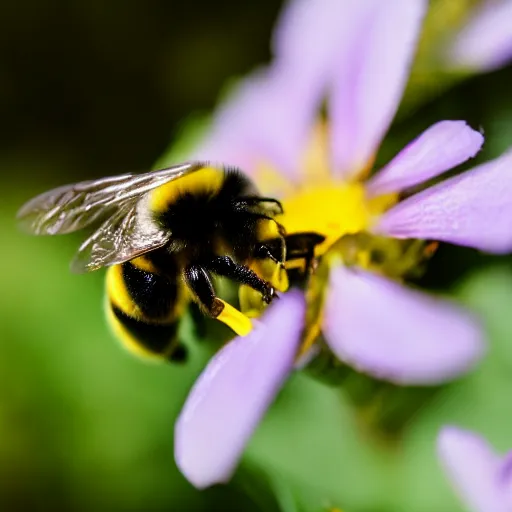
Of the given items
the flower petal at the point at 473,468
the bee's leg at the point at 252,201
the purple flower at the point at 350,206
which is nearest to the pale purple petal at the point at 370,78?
the purple flower at the point at 350,206

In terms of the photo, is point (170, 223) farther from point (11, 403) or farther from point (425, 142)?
point (11, 403)

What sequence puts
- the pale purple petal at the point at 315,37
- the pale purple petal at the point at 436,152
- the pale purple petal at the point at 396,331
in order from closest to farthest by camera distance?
the pale purple petal at the point at 396,331
the pale purple petal at the point at 436,152
the pale purple petal at the point at 315,37

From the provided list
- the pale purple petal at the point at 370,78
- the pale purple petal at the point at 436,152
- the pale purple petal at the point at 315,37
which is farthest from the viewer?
the pale purple petal at the point at 315,37

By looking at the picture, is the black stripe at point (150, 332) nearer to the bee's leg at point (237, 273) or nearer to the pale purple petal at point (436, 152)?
the bee's leg at point (237, 273)

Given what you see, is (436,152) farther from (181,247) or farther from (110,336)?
(110,336)

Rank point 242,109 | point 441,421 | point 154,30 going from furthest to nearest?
1. point 154,30
2. point 242,109
3. point 441,421

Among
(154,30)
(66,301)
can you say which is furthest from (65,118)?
(66,301)
